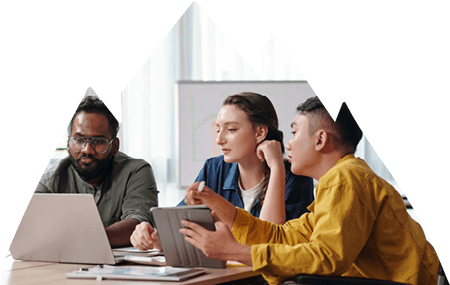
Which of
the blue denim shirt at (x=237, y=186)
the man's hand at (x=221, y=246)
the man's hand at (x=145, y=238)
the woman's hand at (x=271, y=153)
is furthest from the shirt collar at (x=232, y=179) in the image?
the man's hand at (x=221, y=246)

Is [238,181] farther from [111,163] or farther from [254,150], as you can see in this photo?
[111,163]

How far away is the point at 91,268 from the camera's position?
1473 millimetres

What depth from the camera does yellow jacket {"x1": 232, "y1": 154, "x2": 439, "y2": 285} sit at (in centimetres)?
125

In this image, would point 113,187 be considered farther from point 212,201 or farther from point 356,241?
point 356,241

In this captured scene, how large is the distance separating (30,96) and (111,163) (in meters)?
1.66

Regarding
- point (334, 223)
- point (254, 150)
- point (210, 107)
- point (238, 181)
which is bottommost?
point (334, 223)

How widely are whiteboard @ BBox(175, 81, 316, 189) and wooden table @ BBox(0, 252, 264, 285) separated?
1669mm

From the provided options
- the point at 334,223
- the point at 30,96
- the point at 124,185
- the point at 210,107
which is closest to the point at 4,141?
the point at 30,96

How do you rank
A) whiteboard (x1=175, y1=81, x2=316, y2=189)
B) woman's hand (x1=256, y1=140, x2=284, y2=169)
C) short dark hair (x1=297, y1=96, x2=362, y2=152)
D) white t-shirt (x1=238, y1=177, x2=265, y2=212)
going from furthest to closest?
whiteboard (x1=175, y1=81, x2=316, y2=189) → white t-shirt (x1=238, y1=177, x2=265, y2=212) → woman's hand (x1=256, y1=140, x2=284, y2=169) → short dark hair (x1=297, y1=96, x2=362, y2=152)

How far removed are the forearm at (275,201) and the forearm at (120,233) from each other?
0.55 meters

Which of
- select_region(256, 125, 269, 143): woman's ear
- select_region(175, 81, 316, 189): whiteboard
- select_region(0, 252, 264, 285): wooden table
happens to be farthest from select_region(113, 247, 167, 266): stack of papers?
select_region(175, 81, 316, 189): whiteboard

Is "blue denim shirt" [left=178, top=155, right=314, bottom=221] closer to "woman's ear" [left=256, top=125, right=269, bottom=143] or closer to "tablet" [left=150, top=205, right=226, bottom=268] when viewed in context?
"woman's ear" [left=256, top=125, right=269, bottom=143]

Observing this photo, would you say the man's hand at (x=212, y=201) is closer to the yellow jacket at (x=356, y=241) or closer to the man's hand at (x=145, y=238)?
the man's hand at (x=145, y=238)

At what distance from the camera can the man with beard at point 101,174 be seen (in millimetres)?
2203
